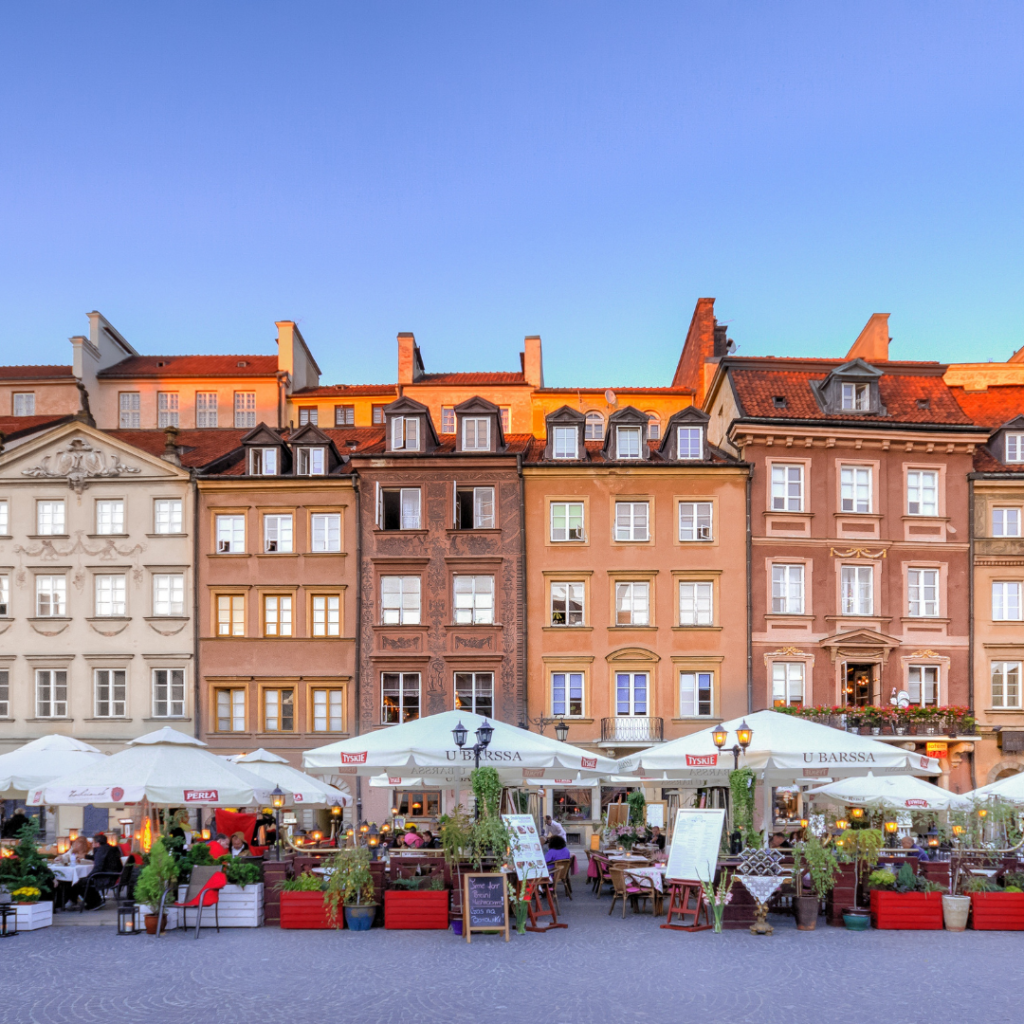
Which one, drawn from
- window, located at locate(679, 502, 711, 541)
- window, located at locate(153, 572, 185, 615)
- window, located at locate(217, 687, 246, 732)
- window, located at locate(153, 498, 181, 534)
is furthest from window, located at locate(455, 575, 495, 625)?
window, located at locate(153, 498, 181, 534)

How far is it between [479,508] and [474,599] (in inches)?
114

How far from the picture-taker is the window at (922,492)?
3772cm

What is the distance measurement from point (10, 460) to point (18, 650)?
20.3 ft

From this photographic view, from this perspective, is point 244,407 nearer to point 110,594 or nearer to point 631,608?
point 110,594

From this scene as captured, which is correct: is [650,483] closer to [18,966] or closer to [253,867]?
[253,867]

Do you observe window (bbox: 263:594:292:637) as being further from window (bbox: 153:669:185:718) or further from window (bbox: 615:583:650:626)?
window (bbox: 615:583:650:626)

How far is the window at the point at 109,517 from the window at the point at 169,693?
482 centimetres

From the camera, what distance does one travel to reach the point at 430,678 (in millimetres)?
36500

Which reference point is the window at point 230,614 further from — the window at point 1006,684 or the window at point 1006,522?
the window at point 1006,522

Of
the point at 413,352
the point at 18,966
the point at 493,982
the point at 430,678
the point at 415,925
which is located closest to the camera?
the point at 493,982

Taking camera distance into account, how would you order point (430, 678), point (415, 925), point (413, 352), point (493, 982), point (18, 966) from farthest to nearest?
point (413, 352)
point (430, 678)
point (415, 925)
point (18, 966)
point (493, 982)

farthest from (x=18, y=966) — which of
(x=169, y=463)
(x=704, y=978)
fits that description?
(x=169, y=463)

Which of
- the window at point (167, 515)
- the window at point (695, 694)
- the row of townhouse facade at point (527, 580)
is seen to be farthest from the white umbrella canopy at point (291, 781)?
the window at point (695, 694)

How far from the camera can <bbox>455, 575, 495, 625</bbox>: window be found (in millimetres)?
36875
